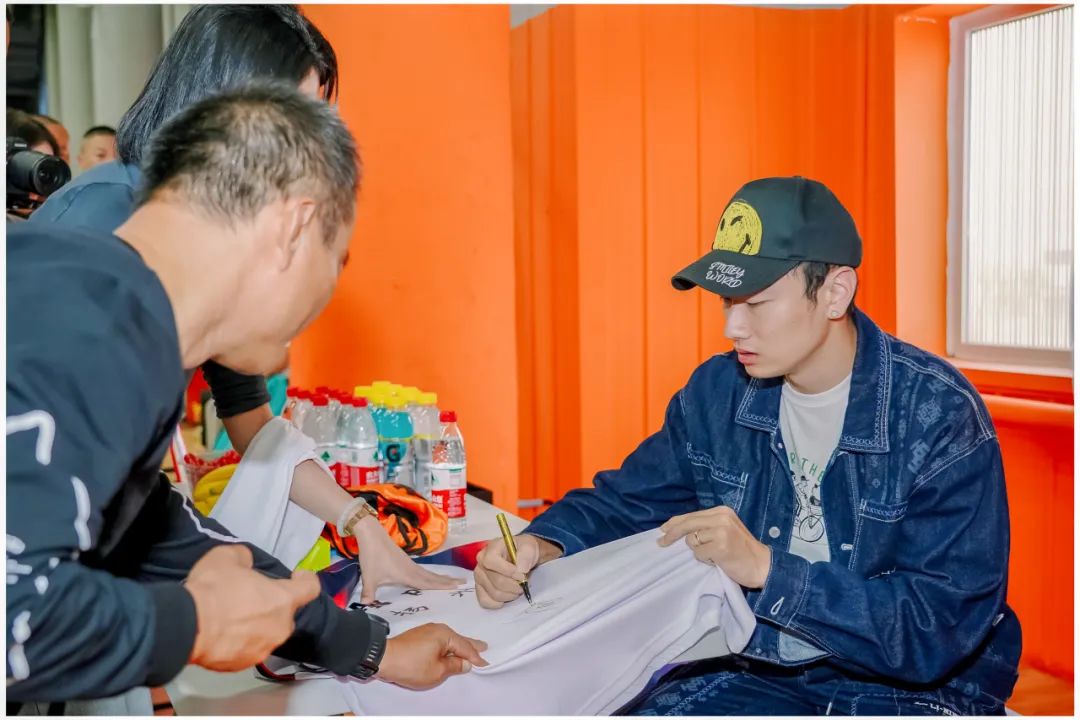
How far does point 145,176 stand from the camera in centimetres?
98

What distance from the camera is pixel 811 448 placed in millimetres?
1748

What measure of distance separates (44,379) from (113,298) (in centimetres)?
9

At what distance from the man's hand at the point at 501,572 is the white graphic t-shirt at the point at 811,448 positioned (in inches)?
18.6

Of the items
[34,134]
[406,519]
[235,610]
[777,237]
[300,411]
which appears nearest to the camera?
[235,610]

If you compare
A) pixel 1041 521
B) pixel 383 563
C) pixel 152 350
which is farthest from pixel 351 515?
pixel 1041 521

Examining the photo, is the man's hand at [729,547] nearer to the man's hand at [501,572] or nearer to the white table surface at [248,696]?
the man's hand at [501,572]

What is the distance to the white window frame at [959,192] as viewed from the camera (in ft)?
13.0

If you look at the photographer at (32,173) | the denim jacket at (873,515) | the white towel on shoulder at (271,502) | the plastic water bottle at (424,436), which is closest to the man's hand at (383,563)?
the white towel on shoulder at (271,502)

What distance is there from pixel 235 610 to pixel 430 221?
9.46 ft

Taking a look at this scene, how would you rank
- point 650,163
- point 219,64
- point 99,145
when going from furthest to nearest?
point 650,163 < point 99,145 < point 219,64

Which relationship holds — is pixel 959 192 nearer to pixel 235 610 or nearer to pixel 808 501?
pixel 808 501

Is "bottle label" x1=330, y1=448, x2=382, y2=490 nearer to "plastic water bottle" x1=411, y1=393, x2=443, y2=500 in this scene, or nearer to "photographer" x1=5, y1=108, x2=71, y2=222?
"plastic water bottle" x1=411, y1=393, x2=443, y2=500

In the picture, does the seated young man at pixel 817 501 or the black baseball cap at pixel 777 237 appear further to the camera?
the black baseball cap at pixel 777 237

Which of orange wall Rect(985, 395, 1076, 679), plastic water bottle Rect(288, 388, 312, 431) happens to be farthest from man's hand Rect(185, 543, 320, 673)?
orange wall Rect(985, 395, 1076, 679)
